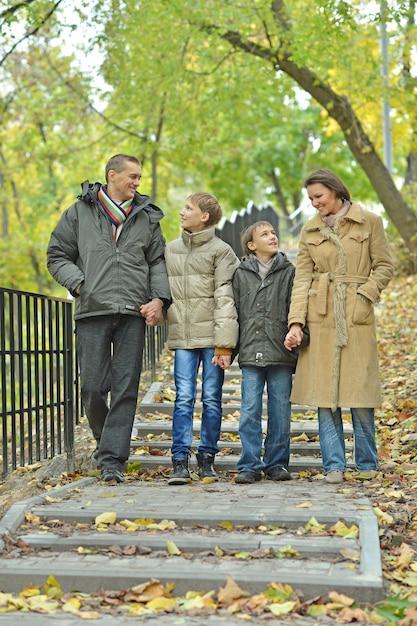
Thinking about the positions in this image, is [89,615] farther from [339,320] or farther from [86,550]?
[339,320]

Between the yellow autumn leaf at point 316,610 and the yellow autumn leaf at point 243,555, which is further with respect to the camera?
the yellow autumn leaf at point 243,555

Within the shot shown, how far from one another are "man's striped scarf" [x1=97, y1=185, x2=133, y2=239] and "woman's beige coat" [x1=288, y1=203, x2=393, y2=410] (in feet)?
4.13

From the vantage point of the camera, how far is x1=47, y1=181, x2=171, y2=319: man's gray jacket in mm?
6191

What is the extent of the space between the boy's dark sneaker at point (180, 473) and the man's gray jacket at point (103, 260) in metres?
1.03

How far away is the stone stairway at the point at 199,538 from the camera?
159 inches

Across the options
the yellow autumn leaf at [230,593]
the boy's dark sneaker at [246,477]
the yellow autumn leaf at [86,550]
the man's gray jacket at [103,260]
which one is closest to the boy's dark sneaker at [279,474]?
the boy's dark sneaker at [246,477]

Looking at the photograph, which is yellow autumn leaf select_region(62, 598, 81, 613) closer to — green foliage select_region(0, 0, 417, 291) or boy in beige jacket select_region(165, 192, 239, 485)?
boy in beige jacket select_region(165, 192, 239, 485)

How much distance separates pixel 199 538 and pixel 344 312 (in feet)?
7.09

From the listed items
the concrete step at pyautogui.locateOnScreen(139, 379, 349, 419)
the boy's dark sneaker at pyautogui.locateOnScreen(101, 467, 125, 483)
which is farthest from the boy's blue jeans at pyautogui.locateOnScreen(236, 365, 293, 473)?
the concrete step at pyautogui.locateOnScreen(139, 379, 349, 419)

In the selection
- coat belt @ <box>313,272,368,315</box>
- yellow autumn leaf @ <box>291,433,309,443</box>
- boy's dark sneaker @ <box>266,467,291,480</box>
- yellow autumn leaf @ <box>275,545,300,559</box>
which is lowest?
yellow autumn leaf @ <box>275,545,300,559</box>

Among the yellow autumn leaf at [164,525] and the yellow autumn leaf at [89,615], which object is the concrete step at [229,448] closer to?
the yellow autumn leaf at [164,525]

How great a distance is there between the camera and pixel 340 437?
247 inches

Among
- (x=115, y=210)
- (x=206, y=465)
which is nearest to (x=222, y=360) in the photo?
(x=206, y=465)

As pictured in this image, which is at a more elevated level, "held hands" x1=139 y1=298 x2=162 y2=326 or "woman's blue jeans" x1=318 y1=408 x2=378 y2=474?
"held hands" x1=139 y1=298 x2=162 y2=326
